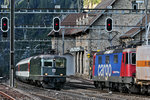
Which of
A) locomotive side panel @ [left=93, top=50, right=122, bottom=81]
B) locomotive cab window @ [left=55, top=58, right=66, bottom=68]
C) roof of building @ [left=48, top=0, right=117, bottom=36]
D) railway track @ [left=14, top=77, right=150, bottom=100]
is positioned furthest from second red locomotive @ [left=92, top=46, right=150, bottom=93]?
roof of building @ [left=48, top=0, right=117, bottom=36]

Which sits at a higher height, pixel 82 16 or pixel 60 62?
pixel 82 16

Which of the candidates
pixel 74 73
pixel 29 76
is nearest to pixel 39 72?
pixel 29 76

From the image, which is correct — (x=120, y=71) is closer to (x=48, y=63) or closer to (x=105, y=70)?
(x=105, y=70)

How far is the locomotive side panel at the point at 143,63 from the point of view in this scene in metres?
24.1

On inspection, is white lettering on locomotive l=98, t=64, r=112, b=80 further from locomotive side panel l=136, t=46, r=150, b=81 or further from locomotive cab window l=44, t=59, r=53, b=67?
locomotive side panel l=136, t=46, r=150, b=81

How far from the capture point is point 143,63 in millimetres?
24625

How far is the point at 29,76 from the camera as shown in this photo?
39.0m

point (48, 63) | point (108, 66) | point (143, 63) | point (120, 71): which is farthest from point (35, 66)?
point (143, 63)

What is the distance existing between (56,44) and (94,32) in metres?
18.3

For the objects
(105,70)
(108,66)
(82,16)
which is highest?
(82,16)

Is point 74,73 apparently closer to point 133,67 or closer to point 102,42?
point 102,42

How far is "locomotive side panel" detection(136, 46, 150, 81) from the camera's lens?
24.1 metres

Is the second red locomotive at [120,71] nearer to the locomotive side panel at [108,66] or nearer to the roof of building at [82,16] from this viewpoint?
the locomotive side panel at [108,66]

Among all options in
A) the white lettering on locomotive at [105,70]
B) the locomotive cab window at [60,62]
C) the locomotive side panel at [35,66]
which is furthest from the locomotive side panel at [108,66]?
the locomotive side panel at [35,66]
